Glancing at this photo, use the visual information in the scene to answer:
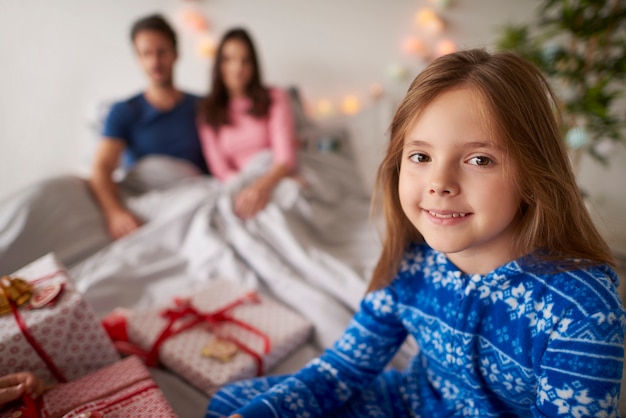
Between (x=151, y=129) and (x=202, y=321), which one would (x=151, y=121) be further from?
(x=202, y=321)

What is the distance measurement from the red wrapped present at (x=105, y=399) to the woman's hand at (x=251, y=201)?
2.19 ft

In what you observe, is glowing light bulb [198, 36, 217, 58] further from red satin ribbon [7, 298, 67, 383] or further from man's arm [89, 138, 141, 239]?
red satin ribbon [7, 298, 67, 383]

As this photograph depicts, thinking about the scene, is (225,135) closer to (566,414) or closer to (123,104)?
(123,104)

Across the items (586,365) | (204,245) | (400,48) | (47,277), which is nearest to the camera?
(586,365)

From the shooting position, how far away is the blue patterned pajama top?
0.47m

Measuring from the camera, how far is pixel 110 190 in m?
1.45

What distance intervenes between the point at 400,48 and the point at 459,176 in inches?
72.2

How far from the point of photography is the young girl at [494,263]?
1.59ft

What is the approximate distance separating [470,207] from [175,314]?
68cm

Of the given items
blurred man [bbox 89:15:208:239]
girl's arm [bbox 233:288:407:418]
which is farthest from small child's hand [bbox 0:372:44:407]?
blurred man [bbox 89:15:208:239]

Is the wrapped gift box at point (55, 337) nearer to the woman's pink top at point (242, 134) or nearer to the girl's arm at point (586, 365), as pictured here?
the girl's arm at point (586, 365)

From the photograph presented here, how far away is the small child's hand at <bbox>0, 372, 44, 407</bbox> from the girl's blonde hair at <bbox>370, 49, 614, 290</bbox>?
2.14ft

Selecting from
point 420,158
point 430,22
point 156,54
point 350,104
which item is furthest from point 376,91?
point 420,158

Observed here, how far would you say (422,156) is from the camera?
1.76 feet
